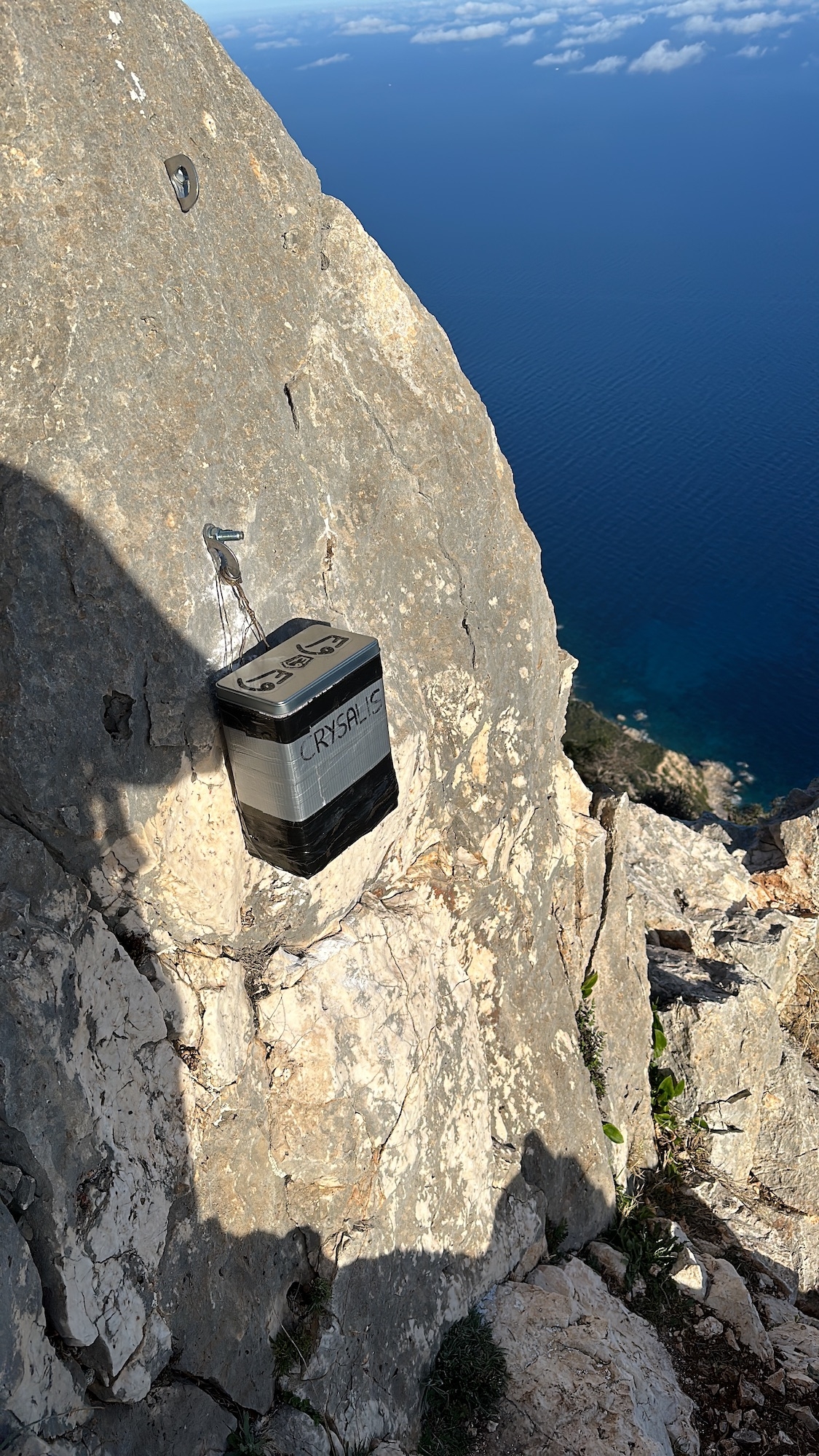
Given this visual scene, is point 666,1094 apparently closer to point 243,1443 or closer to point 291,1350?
point 291,1350

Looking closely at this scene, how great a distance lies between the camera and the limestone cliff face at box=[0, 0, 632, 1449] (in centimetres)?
386

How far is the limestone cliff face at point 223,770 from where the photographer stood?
386cm

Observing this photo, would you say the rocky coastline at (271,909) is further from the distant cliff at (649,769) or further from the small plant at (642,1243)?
Answer: the distant cliff at (649,769)

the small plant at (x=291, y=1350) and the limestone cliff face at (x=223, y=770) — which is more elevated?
the limestone cliff face at (x=223, y=770)

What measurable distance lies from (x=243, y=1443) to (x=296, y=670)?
3846mm

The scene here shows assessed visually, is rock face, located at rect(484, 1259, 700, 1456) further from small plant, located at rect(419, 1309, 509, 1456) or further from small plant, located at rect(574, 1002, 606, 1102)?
small plant, located at rect(574, 1002, 606, 1102)

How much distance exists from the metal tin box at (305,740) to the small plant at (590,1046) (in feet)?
14.4

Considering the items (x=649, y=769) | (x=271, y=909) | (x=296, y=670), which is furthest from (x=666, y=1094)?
(x=649, y=769)

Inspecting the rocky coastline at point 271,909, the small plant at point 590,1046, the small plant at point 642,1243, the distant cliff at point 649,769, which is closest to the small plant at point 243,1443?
the rocky coastline at point 271,909

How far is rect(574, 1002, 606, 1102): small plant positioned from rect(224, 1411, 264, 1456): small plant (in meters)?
4.49

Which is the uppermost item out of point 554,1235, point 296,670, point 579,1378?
point 296,670

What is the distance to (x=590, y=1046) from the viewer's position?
28.1 ft

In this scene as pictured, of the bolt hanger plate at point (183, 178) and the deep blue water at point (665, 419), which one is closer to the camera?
the bolt hanger plate at point (183, 178)

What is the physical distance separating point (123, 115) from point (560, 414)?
116247 millimetres
